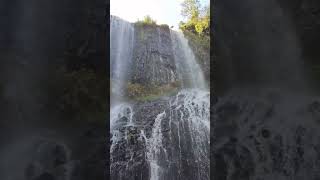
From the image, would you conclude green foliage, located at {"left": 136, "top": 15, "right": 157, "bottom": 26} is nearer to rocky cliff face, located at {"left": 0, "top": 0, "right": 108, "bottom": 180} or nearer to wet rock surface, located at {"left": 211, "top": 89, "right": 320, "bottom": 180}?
rocky cliff face, located at {"left": 0, "top": 0, "right": 108, "bottom": 180}

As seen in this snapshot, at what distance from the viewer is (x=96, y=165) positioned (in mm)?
2867

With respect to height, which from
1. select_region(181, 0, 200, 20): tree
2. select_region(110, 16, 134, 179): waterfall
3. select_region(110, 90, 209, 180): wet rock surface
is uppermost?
select_region(181, 0, 200, 20): tree

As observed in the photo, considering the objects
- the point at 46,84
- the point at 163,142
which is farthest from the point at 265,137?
the point at 46,84

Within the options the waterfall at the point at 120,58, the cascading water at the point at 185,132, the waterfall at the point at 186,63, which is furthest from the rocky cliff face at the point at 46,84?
the waterfall at the point at 186,63

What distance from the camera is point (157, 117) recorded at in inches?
140

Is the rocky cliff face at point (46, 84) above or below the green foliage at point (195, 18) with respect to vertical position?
below

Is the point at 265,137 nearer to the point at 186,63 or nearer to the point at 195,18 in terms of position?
the point at 186,63

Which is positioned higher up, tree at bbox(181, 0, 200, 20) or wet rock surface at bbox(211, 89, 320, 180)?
tree at bbox(181, 0, 200, 20)

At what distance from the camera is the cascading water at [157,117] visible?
3.52 m

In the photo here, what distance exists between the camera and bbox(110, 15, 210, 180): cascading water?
138 inches

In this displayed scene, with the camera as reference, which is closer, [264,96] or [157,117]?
[264,96]

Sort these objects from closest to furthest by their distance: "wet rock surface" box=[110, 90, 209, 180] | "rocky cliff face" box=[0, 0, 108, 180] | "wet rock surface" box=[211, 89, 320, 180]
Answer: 1. "rocky cliff face" box=[0, 0, 108, 180]
2. "wet rock surface" box=[211, 89, 320, 180]
3. "wet rock surface" box=[110, 90, 209, 180]

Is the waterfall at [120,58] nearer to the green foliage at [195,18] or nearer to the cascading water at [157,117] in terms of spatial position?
the cascading water at [157,117]

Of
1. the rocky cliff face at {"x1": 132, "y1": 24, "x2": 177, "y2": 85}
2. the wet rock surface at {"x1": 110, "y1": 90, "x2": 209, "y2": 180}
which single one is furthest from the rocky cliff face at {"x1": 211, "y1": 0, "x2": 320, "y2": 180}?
the rocky cliff face at {"x1": 132, "y1": 24, "x2": 177, "y2": 85}
